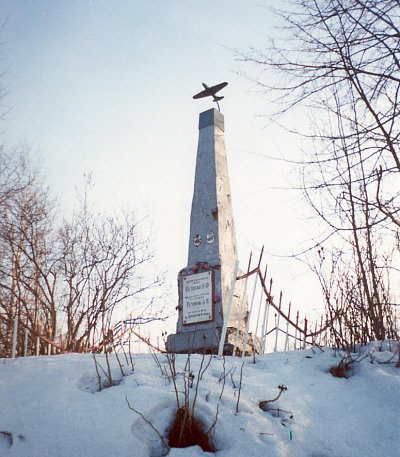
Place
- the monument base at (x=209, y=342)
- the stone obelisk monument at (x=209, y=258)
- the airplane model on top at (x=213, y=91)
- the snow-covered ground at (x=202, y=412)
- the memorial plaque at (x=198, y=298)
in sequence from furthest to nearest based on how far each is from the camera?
1. the airplane model on top at (x=213, y=91)
2. the memorial plaque at (x=198, y=298)
3. the stone obelisk monument at (x=209, y=258)
4. the monument base at (x=209, y=342)
5. the snow-covered ground at (x=202, y=412)

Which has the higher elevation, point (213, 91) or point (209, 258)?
point (213, 91)

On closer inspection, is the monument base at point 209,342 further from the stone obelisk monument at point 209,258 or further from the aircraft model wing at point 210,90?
the aircraft model wing at point 210,90

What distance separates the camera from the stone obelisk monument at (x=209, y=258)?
846cm

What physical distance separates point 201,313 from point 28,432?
607 cm

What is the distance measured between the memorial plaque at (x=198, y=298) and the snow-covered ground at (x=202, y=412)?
454 centimetres

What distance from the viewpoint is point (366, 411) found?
10.7 ft

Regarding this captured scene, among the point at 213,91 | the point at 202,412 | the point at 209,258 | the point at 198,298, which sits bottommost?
the point at 202,412

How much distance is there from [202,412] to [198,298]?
19.3 ft

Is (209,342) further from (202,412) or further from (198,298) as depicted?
(202,412)

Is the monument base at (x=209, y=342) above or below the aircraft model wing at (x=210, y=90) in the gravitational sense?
below

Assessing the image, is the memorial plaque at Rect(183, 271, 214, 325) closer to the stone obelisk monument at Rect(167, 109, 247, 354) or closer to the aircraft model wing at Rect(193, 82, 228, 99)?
the stone obelisk monument at Rect(167, 109, 247, 354)

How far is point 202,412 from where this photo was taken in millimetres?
2939

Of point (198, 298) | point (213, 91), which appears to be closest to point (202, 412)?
point (198, 298)

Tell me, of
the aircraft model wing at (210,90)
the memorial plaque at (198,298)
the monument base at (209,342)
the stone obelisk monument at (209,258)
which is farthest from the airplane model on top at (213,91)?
the monument base at (209,342)
